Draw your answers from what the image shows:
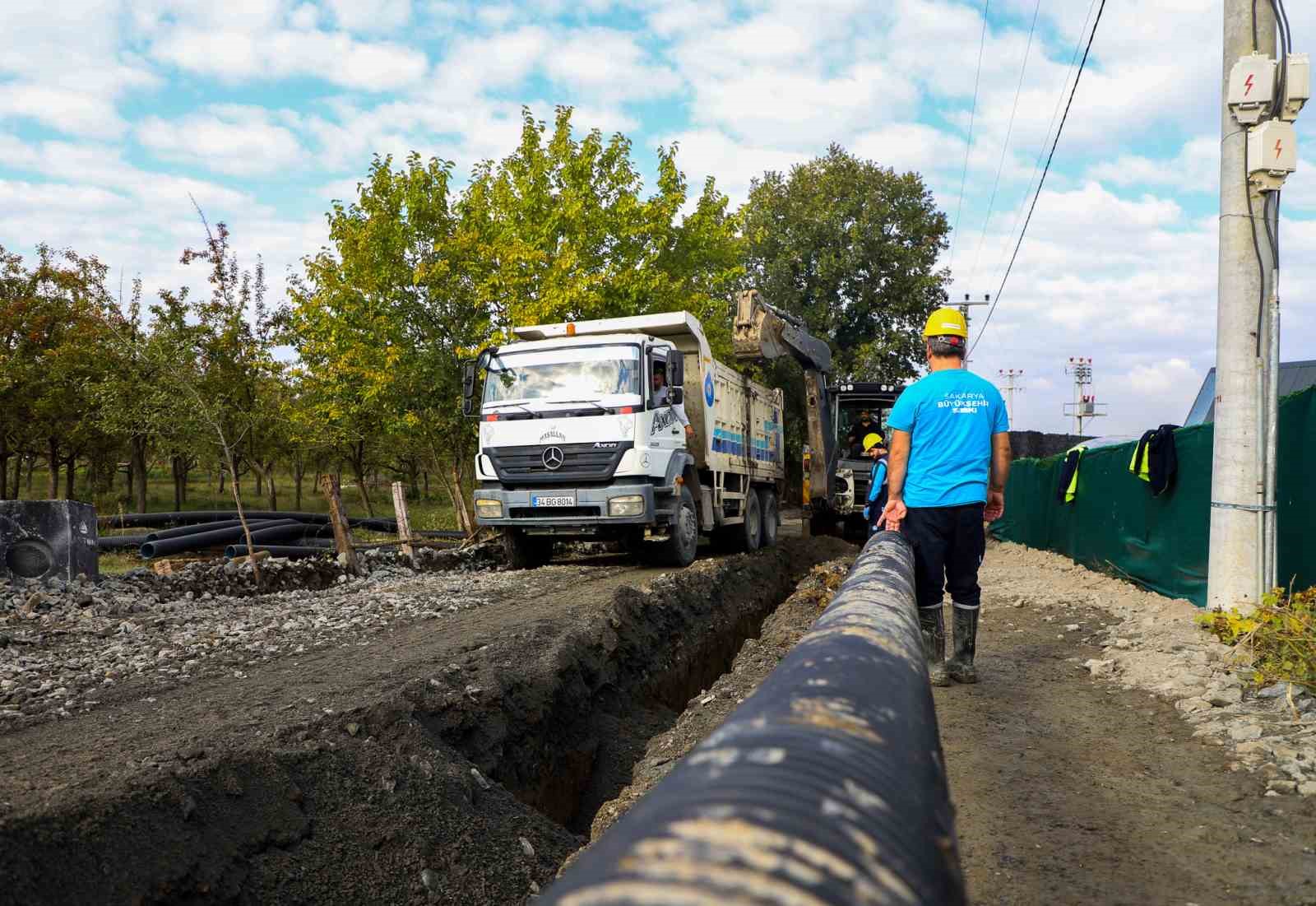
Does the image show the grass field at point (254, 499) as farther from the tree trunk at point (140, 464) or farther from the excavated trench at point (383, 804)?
the excavated trench at point (383, 804)

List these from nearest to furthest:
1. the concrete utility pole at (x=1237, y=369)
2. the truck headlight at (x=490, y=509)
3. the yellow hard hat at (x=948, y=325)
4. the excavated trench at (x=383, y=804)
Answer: the excavated trench at (x=383, y=804)
the yellow hard hat at (x=948, y=325)
the concrete utility pole at (x=1237, y=369)
the truck headlight at (x=490, y=509)

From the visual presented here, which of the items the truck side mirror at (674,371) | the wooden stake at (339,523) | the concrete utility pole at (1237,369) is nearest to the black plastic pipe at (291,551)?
the wooden stake at (339,523)

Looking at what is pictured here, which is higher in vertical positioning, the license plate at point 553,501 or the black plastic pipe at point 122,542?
the license plate at point 553,501

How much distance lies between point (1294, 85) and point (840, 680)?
699cm

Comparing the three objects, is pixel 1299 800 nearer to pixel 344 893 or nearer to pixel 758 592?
pixel 344 893

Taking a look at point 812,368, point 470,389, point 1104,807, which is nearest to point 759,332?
point 812,368

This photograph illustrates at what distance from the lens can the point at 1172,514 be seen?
8.29m

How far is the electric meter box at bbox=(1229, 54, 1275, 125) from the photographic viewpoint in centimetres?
636

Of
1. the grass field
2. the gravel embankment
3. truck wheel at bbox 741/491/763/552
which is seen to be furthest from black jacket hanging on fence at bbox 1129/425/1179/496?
the grass field

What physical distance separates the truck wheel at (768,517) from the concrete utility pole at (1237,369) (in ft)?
32.8

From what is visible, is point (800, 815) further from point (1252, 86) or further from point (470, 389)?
point (470, 389)

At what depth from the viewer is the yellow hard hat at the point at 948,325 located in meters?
5.30

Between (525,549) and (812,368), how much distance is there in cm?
643

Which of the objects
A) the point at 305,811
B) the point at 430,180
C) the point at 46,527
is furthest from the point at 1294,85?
the point at 430,180
